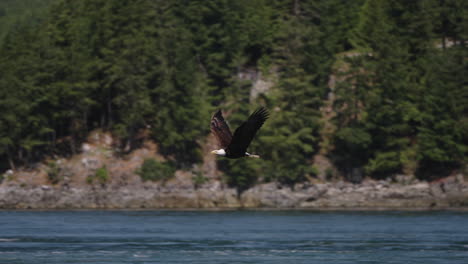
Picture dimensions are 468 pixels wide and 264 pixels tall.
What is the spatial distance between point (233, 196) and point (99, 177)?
382 inches

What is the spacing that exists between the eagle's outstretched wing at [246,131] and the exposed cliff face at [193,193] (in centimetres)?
3855

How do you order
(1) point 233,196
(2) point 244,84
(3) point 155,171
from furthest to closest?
(2) point 244,84
(3) point 155,171
(1) point 233,196

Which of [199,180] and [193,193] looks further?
[199,180]

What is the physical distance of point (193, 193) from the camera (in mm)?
62562

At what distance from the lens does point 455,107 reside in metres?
63.4

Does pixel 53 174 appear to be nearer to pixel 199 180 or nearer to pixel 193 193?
pixel 193 193

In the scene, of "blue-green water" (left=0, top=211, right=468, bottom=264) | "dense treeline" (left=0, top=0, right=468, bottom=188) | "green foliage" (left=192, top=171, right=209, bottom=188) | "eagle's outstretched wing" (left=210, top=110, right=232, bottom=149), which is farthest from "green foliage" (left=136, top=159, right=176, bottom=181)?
"eagle's outstretched wing" (left=210, top=110, right=232, bottom=149)

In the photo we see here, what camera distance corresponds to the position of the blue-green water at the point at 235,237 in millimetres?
33500

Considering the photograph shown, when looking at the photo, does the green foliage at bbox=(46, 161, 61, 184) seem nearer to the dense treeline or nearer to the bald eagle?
the dense treeline

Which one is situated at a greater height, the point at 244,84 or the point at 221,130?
the point at 244,84

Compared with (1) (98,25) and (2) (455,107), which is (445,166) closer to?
(2) (455,107)

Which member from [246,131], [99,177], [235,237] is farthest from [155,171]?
[246,131]

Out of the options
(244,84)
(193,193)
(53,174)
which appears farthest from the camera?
(244,84)

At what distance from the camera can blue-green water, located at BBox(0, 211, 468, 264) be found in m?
33.5
